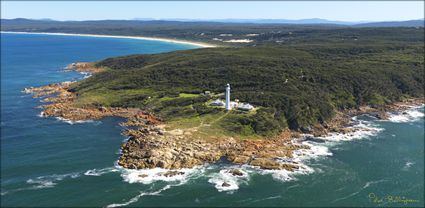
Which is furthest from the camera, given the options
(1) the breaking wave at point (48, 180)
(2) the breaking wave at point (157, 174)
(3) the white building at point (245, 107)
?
(3) the white building at point (245, 107)

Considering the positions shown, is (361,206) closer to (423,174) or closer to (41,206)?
(423,174)

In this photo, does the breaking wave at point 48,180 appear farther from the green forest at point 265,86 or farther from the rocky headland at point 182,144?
the green forest at point 265,86

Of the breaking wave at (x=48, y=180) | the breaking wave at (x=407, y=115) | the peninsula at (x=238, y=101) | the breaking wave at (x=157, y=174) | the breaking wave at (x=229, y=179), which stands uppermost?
the peninsula at (x=238, y=101)

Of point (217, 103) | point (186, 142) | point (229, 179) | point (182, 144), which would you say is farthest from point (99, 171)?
point (217, 103)

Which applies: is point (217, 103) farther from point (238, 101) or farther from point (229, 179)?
point (229, 179)

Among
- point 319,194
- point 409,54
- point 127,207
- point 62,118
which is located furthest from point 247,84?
point 409,54

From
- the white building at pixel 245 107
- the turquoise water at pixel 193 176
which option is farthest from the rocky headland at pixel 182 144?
the white building at pixel 245 107

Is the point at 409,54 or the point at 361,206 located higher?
the point at 409,54
